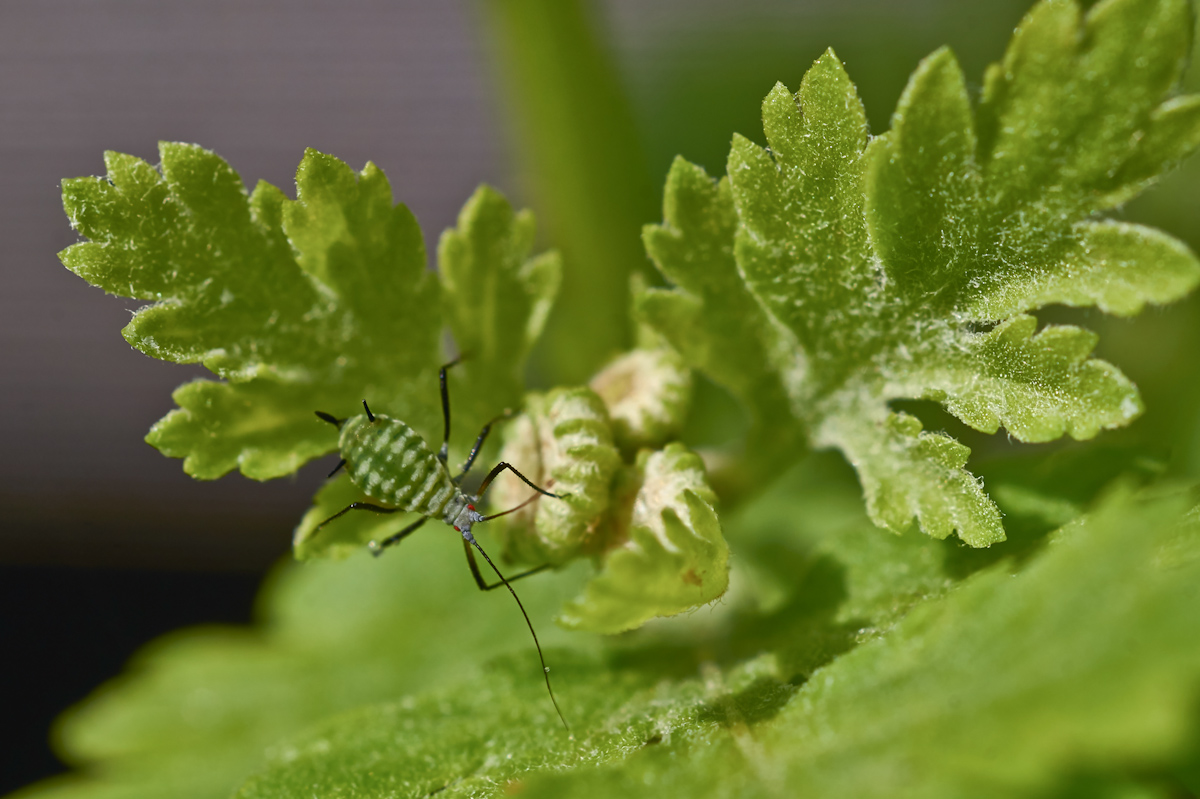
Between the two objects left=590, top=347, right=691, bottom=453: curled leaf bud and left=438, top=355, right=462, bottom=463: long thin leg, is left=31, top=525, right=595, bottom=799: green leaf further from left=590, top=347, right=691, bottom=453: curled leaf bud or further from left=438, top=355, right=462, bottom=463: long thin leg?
left=590, top=347, right=691, bottom=453: curled leaf bud

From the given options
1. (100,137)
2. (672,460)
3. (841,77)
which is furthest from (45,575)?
(841,77)

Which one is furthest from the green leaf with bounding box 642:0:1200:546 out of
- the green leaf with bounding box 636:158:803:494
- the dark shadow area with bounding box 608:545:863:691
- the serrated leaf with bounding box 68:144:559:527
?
the serrated leaf with bounding box 68:144:559:527

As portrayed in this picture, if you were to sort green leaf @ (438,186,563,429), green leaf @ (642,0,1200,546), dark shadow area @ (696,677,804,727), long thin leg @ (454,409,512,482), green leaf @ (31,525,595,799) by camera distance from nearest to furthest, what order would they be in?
1. green leaf @ (642,0,1200,546)
2. dark shadow area @ (696,677,804,727)
3. green leaf @ (438,186,563,429)
4. long thin leg @ (454,409,512,482)
5. green leaf @ (31,525,595,799)

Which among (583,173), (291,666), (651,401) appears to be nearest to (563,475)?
(651,401)

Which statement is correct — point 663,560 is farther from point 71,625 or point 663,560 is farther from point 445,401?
point 71,625

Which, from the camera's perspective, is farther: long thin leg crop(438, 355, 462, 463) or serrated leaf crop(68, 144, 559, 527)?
long thin leg crop(438, 355, 462, 463)

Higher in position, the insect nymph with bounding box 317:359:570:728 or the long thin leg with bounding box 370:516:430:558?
the insect nymph with bounding box 317:359:570:728
